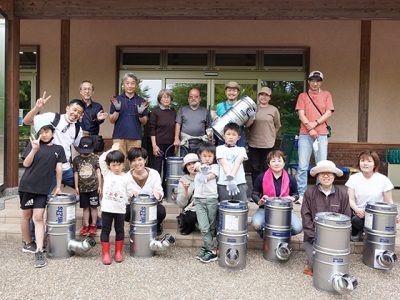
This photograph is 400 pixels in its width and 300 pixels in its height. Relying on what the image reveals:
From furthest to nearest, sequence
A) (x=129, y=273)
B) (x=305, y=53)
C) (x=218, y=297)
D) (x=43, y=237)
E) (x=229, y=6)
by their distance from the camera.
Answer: (x=305, y=53) < (x=229, y=6) < (x=43, y=237) < (x=129, y=273) < (x=218, y=297)

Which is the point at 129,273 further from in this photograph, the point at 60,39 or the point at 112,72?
the point at 60,39

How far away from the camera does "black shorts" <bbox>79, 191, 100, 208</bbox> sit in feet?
14.0

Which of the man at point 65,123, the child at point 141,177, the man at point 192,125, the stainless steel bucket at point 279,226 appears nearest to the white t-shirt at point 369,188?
the stainless steel bucket at point 279,226

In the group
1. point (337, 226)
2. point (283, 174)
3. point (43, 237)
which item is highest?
point (283, 174)

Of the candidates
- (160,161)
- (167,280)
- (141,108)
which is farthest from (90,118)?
(167,280)

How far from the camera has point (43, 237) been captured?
3.96 m

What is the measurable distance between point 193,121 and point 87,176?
164cm

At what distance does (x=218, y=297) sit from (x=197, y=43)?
5647 mm

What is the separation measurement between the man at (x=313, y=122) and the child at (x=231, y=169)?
4.49ft

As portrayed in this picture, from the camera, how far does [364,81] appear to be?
294 inches

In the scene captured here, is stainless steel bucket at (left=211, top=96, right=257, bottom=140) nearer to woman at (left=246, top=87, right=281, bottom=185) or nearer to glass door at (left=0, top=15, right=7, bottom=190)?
woman at (left=246, top=87, right=281, bottom=185)

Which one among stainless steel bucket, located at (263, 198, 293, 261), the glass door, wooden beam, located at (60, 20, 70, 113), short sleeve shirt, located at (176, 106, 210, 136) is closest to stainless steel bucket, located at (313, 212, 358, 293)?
stainless steel bucket, located at (263, 198, 293, 261)

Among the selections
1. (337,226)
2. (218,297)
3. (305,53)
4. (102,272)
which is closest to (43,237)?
(102,272)

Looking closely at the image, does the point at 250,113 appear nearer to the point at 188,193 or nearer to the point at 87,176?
the point at 188,193
